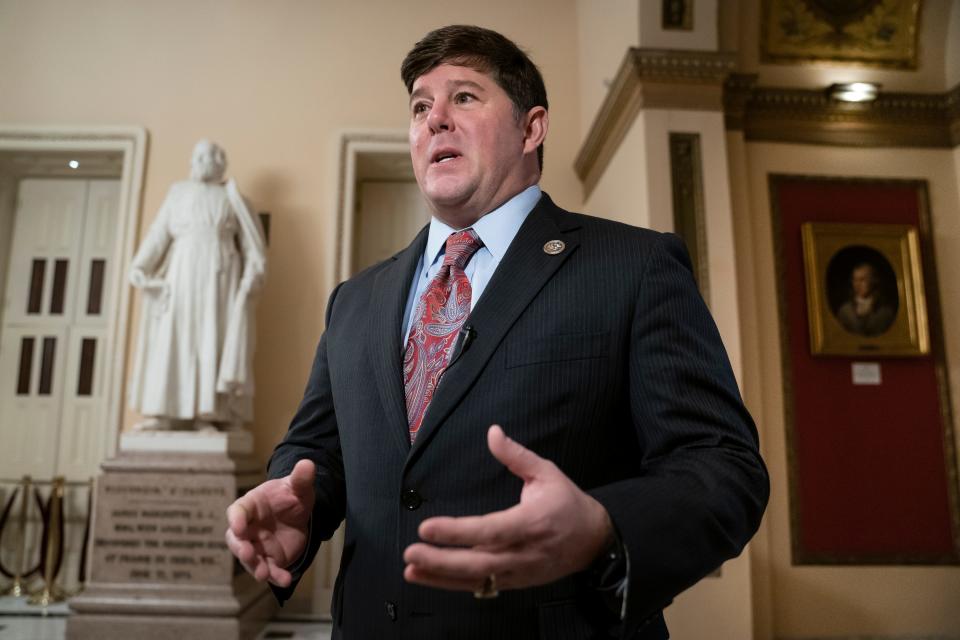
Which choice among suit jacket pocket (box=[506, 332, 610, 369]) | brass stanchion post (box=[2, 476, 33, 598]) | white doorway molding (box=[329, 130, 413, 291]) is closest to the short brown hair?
suit jacket pocket (box=[506, 332, 610, 369])

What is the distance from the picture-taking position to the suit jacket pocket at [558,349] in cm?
104

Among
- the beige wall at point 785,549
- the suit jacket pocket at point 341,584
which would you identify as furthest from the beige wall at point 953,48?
the suit jacket pocket at point 341,584

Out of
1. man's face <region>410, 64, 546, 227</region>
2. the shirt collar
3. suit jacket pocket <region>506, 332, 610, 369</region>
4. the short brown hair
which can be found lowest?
suit jacket pocket <region>506, 332, 610, 369</region>

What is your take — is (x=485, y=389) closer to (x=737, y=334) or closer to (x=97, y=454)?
(x=737, y=334)

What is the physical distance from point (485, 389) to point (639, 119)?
11.5 ft

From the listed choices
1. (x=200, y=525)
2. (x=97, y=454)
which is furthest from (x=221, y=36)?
(x=200, y=525)

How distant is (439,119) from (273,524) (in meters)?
0.74

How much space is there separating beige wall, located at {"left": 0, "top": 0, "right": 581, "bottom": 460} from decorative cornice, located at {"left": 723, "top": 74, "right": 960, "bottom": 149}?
161cm

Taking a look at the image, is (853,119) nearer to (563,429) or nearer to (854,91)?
(854,91)

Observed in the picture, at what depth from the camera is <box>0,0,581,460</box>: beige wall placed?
557cm

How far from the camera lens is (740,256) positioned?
4.53m

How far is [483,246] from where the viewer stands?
49.6 inches

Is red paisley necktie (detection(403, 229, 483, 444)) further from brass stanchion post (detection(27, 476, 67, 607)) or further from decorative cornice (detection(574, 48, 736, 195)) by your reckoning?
brass stanchion post (detection(27, 476, 67, 607))

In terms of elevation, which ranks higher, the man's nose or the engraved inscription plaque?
the man's nose
